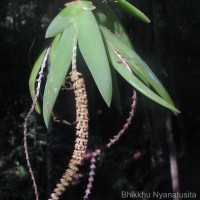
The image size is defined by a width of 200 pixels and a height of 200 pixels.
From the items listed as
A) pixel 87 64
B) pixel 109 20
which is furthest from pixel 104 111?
pixel 87 64

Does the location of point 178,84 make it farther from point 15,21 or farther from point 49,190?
point 49,190

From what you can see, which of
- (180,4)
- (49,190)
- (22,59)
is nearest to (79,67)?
(49,190)

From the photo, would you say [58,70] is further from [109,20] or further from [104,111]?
[104,111]

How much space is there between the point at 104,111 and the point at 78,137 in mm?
4256

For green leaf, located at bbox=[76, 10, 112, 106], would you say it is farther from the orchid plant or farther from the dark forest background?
the dark forest background

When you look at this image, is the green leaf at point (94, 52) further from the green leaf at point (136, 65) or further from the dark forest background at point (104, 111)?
the dark forest background at point (104, 111)

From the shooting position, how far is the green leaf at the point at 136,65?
0.77m

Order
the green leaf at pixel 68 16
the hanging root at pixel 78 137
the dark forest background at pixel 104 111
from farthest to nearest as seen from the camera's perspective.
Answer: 1. the dark forest background at pixel 104 111
2. the green leaf at pixel 68 16
3. the hanging root at pixel 78 137

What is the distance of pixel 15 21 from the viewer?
370 cm

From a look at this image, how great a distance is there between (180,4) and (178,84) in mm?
1603

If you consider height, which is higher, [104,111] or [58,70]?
[58,70]

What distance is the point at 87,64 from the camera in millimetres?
742

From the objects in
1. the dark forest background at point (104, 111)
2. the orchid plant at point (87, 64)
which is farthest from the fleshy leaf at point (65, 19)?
the dark forest background at point (104, 111)

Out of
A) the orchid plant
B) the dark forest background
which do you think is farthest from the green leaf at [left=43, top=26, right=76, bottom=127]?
the dark forest background
